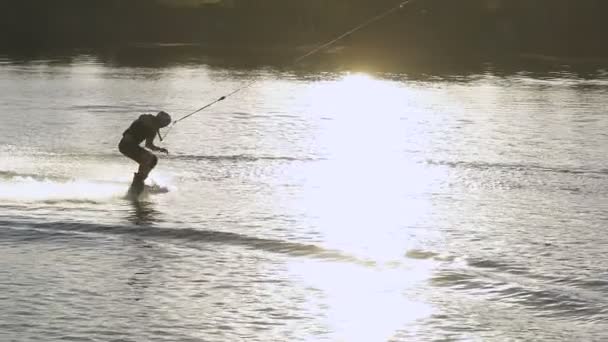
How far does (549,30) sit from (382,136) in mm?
50998

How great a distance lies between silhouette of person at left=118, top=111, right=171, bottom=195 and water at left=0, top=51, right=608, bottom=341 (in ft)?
0.85

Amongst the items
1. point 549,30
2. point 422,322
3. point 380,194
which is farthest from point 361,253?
point 549,30

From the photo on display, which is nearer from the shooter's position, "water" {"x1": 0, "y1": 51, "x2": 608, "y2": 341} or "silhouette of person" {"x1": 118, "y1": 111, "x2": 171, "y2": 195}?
"water" {"x1": 0, "y1": 51, "x2": 608, "y2": 341}

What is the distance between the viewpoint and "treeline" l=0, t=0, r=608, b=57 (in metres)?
67.8

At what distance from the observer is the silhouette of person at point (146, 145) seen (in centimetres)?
1490

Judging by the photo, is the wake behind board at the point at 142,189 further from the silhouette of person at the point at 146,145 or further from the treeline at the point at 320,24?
the treeline at the point at 320,24

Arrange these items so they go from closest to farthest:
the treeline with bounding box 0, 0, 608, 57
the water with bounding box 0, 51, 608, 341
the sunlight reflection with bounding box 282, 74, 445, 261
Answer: the water with bounding box 0, 51, 608, 341 < the sunlight reflection with bounding box 282, 74, 445, 261 < the treeline with bounding box 0, 0, 608, 57

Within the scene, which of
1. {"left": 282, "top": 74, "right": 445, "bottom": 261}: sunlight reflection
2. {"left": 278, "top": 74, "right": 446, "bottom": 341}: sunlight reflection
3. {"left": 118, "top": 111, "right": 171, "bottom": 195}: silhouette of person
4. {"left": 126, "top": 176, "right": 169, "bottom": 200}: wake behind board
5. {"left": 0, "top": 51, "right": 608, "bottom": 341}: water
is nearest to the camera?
{"left": 0, "top": 51, "right": 608, "bottom": 341}: water

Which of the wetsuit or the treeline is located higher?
the wetsuit

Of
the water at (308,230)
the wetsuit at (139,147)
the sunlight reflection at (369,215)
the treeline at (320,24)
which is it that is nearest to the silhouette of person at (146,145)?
the wetsuit at (139,147)

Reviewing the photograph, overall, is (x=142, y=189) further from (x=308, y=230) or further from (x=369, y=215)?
(x=308, y=230)

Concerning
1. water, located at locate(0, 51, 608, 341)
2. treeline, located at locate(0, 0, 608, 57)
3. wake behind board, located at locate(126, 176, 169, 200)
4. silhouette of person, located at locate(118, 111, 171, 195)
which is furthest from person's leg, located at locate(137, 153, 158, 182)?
treeline, located at locate(0, 0, 608, 57)

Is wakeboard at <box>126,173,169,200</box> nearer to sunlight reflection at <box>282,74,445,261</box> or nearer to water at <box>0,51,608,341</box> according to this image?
water at <box>0,51,608,341</box>

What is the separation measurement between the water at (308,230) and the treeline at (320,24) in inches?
1507
